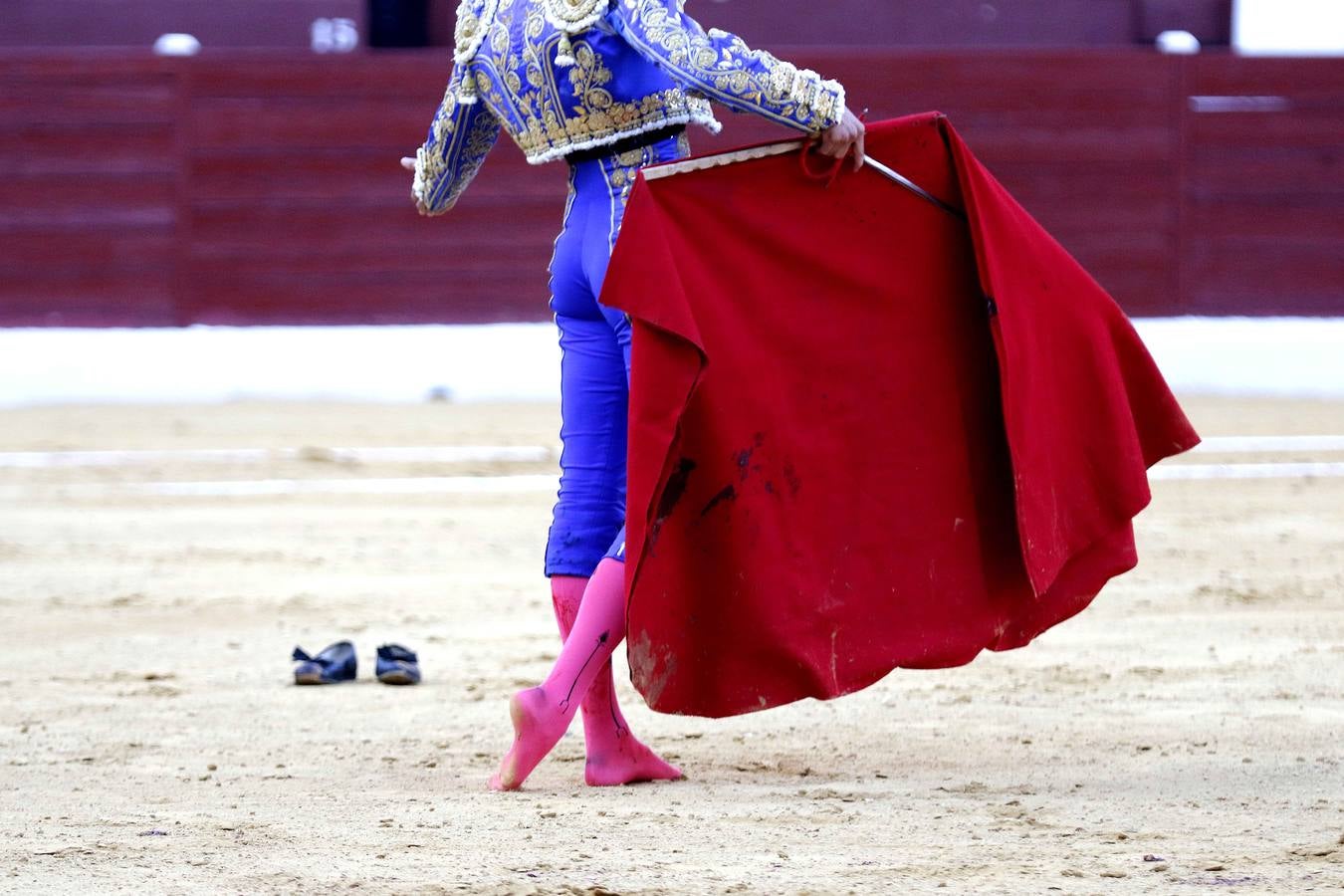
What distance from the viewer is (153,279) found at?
9.62 meters

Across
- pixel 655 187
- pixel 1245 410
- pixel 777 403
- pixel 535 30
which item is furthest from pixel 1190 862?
pixel 1245 410

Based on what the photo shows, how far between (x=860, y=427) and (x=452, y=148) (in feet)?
2.50

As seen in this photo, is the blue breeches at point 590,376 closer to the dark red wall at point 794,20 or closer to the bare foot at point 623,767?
the bare foot at point 623,767

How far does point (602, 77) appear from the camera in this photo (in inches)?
97.1

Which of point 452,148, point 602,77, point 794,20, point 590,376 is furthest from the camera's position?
point 794,20

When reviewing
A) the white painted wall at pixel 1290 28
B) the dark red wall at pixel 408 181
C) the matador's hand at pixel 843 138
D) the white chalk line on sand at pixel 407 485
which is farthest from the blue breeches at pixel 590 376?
the white painted wall at pixel 1290 28

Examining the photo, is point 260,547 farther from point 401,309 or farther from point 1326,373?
point 1326,373

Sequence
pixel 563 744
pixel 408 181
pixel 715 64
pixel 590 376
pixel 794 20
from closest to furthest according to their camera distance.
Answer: pixel 715 64
pixel 590 376
pixel 563 744
pixel 408 181
pixel 794 20

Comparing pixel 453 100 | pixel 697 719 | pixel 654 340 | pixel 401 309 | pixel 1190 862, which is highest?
pixel 453 100

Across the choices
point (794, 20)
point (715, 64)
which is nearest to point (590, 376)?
point (715, 64)

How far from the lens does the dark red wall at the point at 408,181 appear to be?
9.52 m

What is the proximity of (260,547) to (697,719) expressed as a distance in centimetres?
228

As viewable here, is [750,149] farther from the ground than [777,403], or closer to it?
farther from the ground

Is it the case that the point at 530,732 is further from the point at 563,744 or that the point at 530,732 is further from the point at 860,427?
the point at 860,427
